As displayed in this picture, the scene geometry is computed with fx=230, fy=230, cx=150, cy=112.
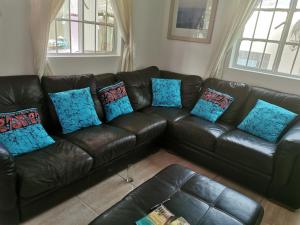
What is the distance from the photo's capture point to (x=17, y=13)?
207 cm

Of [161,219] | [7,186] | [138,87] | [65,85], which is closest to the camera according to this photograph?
[161,219]

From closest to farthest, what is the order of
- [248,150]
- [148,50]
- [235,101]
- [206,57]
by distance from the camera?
[248,150], [235,101], [206,57], [148,50]

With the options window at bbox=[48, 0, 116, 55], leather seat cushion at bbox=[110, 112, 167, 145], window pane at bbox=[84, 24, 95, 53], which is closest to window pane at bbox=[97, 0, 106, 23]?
window at bbox=[48, 0, 116, 55]

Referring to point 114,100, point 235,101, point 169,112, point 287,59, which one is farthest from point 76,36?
point 287,59

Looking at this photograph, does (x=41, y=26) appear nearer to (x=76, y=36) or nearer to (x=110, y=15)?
(x=76, y=36)

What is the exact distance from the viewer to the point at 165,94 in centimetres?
315

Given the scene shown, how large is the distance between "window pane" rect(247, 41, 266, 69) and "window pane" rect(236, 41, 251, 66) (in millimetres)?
52

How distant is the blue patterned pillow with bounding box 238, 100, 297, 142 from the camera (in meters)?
2.35

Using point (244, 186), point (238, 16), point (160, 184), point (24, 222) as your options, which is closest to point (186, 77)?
point (238, 16)

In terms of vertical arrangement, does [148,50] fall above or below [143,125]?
above

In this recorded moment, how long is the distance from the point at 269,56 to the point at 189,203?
238 centimetres

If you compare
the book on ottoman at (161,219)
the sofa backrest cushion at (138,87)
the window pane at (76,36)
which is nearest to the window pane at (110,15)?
the window pane at (76,36)

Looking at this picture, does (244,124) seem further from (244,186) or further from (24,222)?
(24,222)

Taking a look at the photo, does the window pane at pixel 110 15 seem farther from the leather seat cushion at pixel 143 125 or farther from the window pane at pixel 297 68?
the window pane at pixel 297 68
